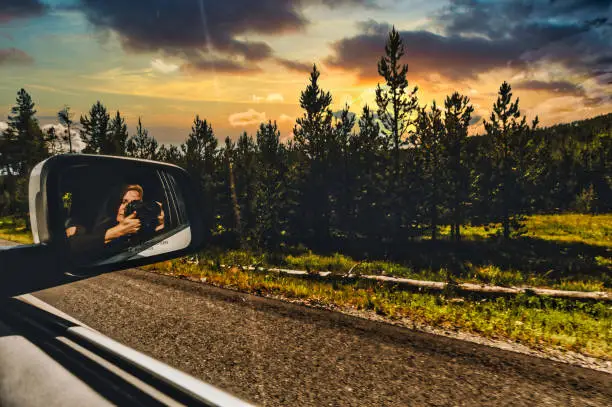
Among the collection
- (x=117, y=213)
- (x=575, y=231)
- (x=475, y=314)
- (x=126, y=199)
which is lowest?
(x=575, y=231)

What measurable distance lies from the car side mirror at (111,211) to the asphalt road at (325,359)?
1.24 meters

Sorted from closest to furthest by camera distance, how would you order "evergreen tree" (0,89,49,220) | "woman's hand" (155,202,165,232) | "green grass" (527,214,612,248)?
1. "woman's hand" (155,202,165,232)
2. "green grass" (527,214,612,248)
3. "evergreen tree" (0,89,49,220)

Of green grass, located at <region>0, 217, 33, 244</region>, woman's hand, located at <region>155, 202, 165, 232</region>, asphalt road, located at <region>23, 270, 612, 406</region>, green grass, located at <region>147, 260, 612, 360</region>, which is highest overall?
woman's hand, located at <region>155, 202, 165, 232</region>

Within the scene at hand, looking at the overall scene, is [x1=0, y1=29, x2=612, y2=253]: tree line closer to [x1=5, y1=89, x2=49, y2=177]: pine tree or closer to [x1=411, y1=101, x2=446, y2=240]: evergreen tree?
[x1=411, y1=101, x2=446, y2=240]: evergreen tree

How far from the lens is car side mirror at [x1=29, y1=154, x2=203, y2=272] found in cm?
259

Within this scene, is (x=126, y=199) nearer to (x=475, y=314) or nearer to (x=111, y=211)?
(x=111, y=211)

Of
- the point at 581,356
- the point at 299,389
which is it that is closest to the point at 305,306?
the point at 299,389

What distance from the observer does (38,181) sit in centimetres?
261

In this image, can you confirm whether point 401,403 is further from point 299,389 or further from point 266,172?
point 266,172

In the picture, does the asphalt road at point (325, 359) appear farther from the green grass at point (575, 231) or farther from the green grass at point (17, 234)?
the green grass at point (575, 231)

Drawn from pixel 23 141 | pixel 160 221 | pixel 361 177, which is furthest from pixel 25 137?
pixel 160 221

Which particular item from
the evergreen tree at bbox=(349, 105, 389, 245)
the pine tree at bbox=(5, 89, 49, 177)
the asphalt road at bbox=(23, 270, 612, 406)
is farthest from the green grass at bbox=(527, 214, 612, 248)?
the pine tree at bbox=(5, 89, 49, 177)

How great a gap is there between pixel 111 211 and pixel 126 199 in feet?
0.90

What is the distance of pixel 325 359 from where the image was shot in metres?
4.09
